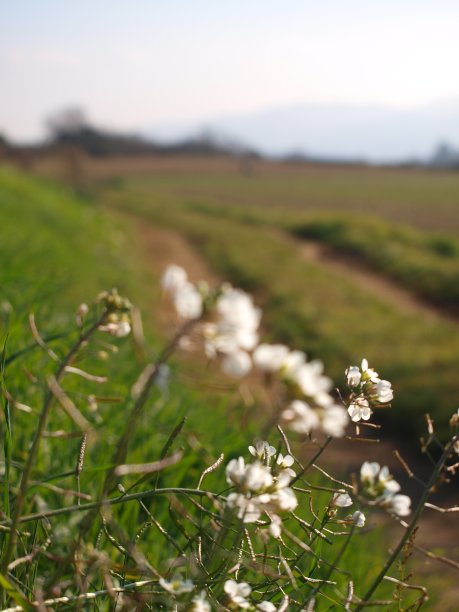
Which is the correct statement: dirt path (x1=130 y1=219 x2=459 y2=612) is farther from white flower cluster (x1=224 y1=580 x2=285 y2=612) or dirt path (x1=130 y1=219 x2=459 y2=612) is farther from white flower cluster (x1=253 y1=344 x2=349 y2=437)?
Answer: white flower cluster (x1=253 y1=344 x2=349 y2=437)

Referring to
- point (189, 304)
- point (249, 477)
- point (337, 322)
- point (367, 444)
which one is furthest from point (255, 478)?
point (337, 322)

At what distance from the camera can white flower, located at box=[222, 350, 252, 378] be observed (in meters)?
0.75

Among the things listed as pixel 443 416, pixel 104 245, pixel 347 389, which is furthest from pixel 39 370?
pixel 104 245

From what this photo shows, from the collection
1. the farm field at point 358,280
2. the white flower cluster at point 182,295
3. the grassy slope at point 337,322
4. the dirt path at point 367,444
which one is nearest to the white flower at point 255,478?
the white flower cluster at point 182,295

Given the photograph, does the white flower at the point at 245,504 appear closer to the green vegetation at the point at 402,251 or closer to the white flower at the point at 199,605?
the white flower at the point at 199,605

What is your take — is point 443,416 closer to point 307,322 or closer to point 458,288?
point 307,322

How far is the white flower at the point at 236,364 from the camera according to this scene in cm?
75

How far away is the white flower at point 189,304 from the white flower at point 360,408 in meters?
0.31

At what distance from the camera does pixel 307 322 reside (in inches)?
396

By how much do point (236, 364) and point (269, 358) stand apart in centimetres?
6

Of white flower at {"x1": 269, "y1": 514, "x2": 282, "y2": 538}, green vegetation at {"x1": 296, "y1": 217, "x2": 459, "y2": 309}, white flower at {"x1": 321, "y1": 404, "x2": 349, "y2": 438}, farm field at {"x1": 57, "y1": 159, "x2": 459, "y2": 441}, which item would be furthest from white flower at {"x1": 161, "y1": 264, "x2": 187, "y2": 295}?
green vegetation at {"x1": 296, "y1": 217, "x2": 459, "y2": 309}

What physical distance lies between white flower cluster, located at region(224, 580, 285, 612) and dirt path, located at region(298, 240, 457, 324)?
1048cm

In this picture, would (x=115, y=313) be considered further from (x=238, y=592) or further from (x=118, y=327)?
(x=238, y=592)

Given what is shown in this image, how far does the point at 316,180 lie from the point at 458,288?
150ft
